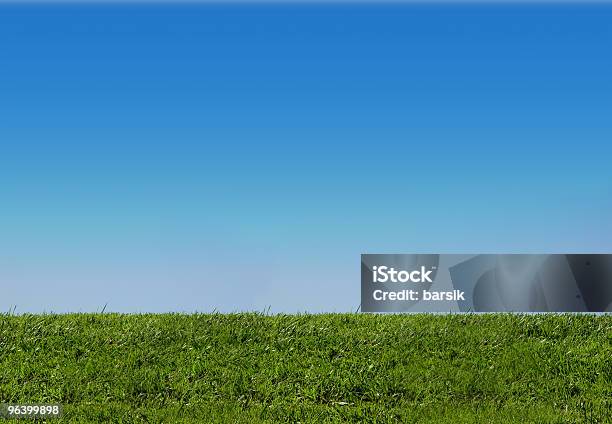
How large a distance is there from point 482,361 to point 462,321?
210 cm

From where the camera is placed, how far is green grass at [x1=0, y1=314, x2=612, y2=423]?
11.5 m

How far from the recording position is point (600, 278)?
733 inches

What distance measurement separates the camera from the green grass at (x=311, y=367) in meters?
11.5

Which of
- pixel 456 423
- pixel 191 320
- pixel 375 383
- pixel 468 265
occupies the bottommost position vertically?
pixel 456 423

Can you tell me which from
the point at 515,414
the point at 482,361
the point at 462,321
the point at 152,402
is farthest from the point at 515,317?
the point at 152,402

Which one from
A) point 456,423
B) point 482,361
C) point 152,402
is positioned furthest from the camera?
point 482,361

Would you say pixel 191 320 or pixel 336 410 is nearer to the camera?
pixel 336 410

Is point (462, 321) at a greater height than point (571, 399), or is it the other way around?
point (462, 321)

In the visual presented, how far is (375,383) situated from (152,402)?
3.96 meters

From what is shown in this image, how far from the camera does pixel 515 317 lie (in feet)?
50.9

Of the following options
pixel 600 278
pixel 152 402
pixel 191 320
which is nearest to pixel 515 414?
pixel 152 402

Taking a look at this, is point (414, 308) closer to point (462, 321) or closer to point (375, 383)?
point (462, 321)

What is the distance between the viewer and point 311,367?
503 inches

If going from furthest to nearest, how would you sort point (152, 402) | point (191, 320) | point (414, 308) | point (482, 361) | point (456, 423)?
point (414, 308)
point (191, 320)
point (482, 361)
point (152, 402)
point (456, 423)
